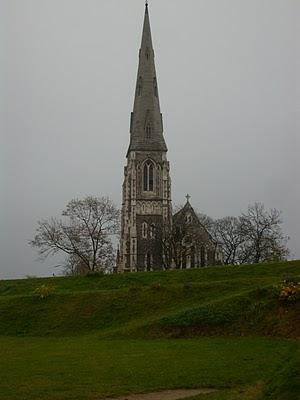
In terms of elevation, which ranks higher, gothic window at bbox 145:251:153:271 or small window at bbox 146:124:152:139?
small window at bbox 146:124:152:139

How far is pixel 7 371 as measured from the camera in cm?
1307

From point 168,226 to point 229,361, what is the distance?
51.5 meters

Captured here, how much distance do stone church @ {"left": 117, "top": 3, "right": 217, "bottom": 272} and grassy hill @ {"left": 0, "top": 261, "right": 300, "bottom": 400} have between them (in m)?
31.9

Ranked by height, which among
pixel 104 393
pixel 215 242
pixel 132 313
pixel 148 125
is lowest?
pixel 104 393

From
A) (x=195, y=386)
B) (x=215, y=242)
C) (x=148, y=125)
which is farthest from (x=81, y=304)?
(x=148, y=125)

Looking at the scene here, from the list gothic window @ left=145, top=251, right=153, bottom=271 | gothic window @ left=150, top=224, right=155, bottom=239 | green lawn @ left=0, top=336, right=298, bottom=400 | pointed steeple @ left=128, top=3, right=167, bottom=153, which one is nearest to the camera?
green lawn @ left=0, top=336, right=298, bottom=400

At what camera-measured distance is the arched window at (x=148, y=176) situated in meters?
71.1

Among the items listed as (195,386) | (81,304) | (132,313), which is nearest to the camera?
(195,386)

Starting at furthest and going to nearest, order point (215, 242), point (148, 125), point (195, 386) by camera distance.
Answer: point (148, 125), point (215, 242), point (195, 386)

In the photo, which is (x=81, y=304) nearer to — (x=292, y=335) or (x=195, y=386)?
(x=292, y=335)

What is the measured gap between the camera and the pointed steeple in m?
72.7

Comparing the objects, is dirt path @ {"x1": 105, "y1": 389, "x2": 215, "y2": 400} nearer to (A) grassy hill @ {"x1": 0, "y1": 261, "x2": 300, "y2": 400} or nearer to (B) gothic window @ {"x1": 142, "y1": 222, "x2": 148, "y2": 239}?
(A) grassy hill @ {"x1": 0, "y1": 261, "x2": 300, "y2": 400}

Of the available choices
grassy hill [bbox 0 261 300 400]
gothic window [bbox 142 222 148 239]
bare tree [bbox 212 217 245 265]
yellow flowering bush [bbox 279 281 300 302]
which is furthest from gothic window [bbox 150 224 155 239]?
yellow flowering bush [bbox 279 281 300 302]

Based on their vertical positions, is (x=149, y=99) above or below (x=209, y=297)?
above
